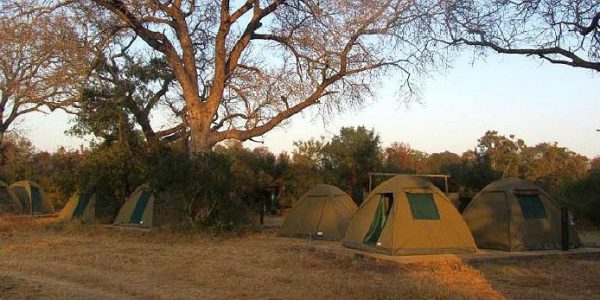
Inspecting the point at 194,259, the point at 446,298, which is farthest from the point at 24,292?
the point at 446,298

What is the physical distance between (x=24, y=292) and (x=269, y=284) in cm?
368

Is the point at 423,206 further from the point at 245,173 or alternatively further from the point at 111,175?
the point at 245,173

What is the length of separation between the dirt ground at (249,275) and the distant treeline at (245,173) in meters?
2.58

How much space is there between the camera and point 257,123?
23344 millimetres

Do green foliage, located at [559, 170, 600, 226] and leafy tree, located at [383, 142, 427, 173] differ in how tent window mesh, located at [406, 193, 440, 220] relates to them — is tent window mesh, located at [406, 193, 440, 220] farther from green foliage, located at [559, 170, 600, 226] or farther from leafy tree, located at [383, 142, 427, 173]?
leafy tree, located at [383, 142, 427, 173]

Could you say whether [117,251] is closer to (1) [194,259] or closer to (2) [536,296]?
(1) [194,259]

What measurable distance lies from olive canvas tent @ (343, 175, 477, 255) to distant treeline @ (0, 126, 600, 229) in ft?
17.0

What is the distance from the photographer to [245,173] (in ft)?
97.6

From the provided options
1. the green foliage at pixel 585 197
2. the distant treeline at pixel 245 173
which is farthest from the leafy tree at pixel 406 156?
the green foliage at pixel 585 197

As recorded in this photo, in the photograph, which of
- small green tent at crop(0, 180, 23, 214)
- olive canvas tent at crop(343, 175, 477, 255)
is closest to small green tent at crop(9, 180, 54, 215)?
small green tent at crop(0, 180, 23, 214)

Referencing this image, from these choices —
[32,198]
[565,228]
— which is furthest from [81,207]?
[565,228]

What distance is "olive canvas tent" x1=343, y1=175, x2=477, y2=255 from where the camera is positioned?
14.2 metres

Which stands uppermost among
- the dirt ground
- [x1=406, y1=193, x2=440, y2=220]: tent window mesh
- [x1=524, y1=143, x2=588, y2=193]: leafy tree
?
[x1=524, y1=143, x2=588, y2=193]: leafy tree

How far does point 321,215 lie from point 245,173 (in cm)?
A: 1163
